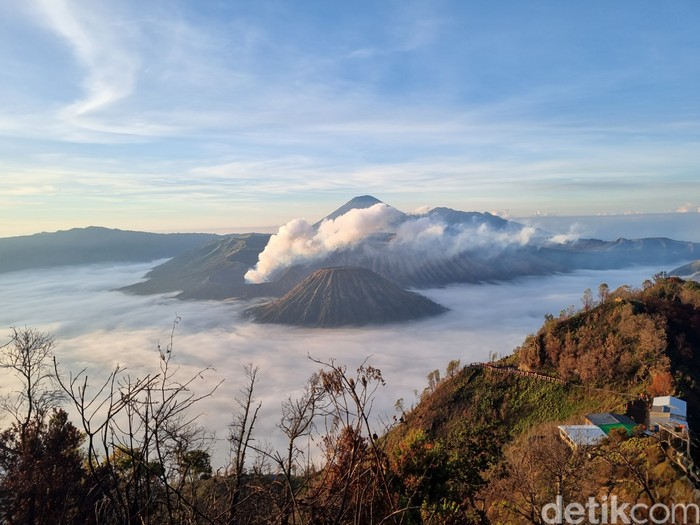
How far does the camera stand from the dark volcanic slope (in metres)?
147

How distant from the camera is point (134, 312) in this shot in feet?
586

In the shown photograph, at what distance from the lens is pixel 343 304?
150875 millimetres

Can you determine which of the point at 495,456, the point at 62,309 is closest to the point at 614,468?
the point at 495,456

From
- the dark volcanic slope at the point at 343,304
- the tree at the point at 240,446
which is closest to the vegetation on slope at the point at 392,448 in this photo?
the tree at the point at 240,446

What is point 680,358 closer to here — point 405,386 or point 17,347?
point 17,347

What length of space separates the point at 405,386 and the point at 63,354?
348 ft

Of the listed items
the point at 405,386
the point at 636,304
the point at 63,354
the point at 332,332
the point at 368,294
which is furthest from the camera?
the point at 368,294

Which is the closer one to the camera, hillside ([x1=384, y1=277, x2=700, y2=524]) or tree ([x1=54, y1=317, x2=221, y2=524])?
tree ([x1=54, y1=317, x2=221, y2=524])

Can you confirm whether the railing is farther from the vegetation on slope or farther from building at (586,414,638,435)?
building at (586,414,638,435)

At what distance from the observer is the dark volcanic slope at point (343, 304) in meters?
147

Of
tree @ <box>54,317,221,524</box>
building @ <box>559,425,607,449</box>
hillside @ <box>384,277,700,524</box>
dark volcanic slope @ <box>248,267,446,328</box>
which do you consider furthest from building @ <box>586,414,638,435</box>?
dark volcanic slope @ <box>248,267,446,328</box>

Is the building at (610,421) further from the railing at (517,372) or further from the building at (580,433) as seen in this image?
the railing at (517,372)

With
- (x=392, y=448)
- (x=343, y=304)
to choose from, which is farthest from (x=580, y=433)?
(x=343, y=304)

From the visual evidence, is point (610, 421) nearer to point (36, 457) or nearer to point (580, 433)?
point (580, 433)
